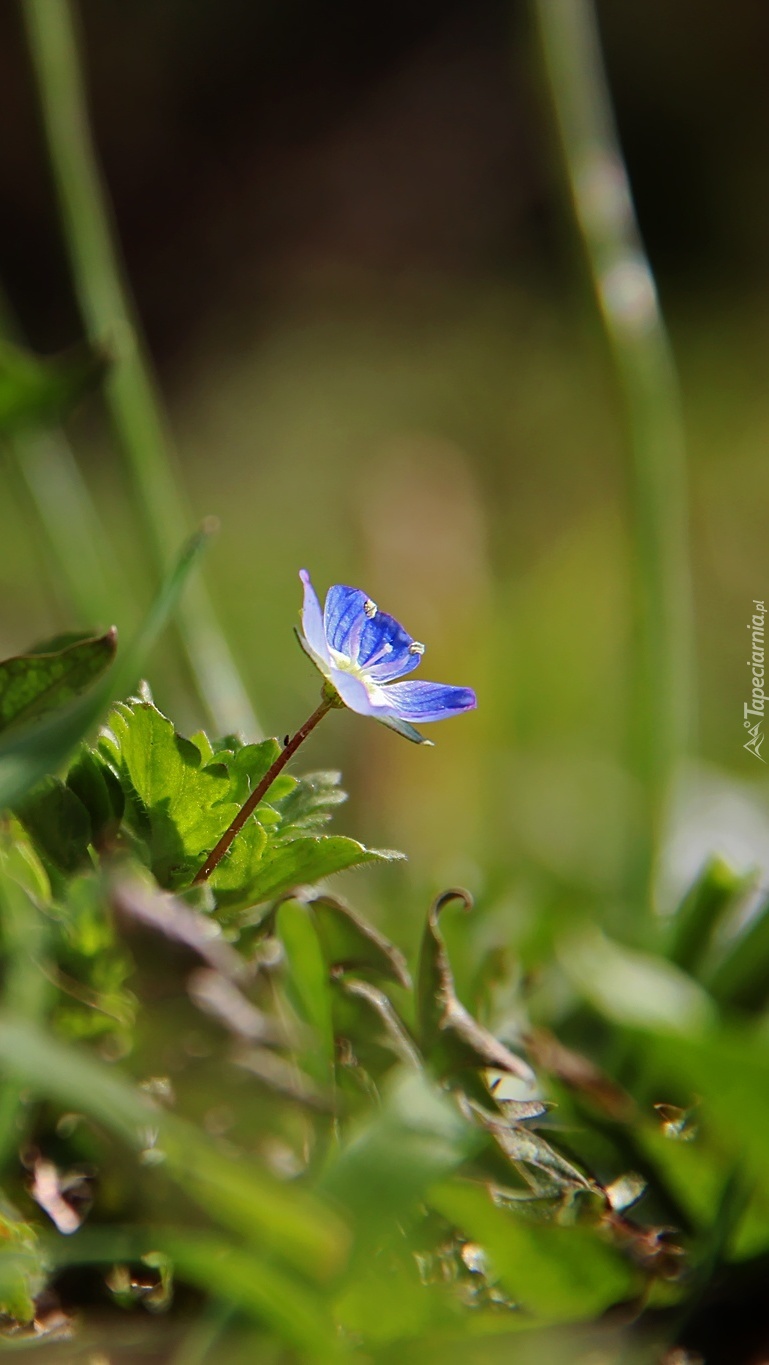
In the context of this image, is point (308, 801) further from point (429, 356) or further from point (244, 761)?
point (429, 356)

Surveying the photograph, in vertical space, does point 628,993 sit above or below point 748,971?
above

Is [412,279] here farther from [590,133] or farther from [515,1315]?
[515,1315]

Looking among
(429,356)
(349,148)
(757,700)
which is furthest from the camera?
(349,148)

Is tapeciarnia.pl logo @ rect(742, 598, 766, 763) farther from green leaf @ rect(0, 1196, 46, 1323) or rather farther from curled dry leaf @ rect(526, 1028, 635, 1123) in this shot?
green leaf @ rect(0, 1196, 46, 1323)

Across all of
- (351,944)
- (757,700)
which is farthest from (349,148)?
(351,944)

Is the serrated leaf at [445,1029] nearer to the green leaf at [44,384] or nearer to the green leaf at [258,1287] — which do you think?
the green leaf at [258,1287]

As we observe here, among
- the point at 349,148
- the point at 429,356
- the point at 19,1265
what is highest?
the point at 19,1265

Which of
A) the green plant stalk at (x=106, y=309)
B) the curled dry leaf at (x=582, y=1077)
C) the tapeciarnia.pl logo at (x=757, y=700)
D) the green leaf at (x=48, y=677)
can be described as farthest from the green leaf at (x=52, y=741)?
the tapeciarnia.pl logo at (x=757, y=700)

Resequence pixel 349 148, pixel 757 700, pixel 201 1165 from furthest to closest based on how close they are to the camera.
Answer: pixel 349 148 → pixel 757 700 → pixel 201 1165
